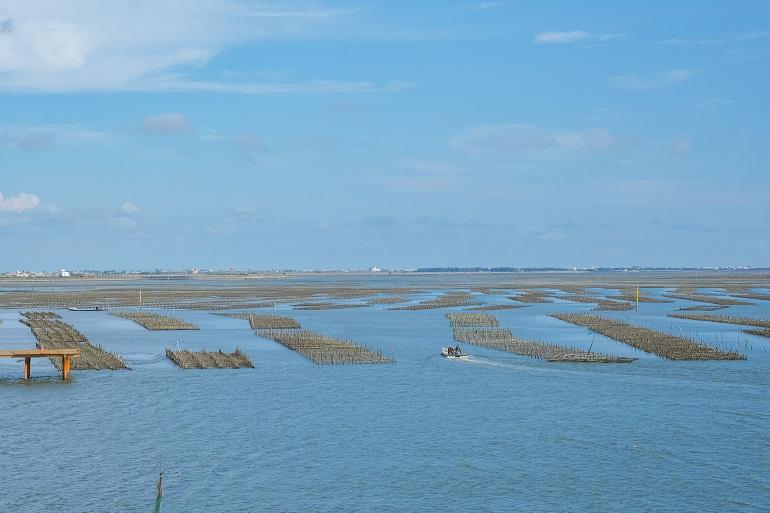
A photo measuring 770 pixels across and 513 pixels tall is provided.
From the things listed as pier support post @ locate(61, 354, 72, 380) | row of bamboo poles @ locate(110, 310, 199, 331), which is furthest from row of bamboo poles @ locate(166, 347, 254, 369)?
row of bamboo poles @ locate(110, 310, 199, 331)

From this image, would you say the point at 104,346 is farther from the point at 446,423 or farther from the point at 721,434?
the point at 721,434

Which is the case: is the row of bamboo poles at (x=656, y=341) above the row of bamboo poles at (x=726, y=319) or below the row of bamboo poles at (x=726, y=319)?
below

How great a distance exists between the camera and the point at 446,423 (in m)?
37.1

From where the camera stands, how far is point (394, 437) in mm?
34562

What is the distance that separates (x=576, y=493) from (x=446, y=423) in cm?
1010

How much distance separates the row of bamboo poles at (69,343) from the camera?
171 ft

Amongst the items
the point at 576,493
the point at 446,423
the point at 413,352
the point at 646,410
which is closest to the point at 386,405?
the point at 446,423

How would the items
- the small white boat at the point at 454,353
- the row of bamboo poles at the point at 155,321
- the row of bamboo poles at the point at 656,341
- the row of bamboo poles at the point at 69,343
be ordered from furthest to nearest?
the row of bamboo poles at the point at 155,321 → the row of bamboo poles at the point at 656,341 → the small white boat at the point at 454,353 → the row of bamboo poles at the point at 69,343

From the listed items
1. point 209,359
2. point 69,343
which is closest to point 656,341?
point 209,359

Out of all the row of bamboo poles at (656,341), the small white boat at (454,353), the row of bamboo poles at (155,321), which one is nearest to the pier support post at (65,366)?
the small white boat at (454,353)

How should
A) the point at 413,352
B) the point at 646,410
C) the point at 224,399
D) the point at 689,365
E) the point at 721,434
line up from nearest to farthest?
the point at 721,434 < the point at 646,410 < the point at 224,399 < the point at 689,365 < the point at 413,352

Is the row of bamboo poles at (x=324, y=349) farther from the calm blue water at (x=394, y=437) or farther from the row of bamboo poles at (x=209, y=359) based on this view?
the row of bamboo poles at (x=209, y=359)

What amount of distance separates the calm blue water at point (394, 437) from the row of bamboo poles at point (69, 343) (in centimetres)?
175

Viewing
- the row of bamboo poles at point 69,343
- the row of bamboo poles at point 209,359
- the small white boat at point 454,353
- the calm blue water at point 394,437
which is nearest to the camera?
the calm blue water at point 394,437
